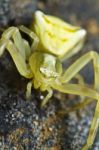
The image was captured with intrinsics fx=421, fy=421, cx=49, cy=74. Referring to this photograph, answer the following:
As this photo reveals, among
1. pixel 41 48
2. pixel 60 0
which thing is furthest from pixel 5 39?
pixel 60 0

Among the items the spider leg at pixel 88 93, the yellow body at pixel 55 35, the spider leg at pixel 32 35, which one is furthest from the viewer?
the yellow body at pixel 55 35

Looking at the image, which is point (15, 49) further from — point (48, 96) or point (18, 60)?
point (48, 96)

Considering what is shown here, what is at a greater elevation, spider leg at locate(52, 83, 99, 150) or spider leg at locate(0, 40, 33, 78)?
spider leg at locate(0, 40, 33, 78)

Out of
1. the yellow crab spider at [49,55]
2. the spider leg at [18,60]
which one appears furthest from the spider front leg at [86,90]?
the spider leg at [18,60]

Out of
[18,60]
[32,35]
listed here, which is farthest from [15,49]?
[32,35]

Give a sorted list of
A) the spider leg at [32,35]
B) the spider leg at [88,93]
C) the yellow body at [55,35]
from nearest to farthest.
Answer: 1. the spider leg at [88,93]
2. the spider leg at [32,35]
3. the yellow body at [55,35]

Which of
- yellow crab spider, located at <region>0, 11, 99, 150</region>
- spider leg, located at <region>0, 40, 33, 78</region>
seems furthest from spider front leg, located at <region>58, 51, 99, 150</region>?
spider leg, located at <region>0, 40, 33, 78</region>

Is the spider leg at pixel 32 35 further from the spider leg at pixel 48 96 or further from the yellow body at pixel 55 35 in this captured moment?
the spider leg at pixel 48 96

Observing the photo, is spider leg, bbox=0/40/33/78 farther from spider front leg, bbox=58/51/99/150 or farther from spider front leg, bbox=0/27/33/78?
spider front leg, bbox=58/51/99/150
